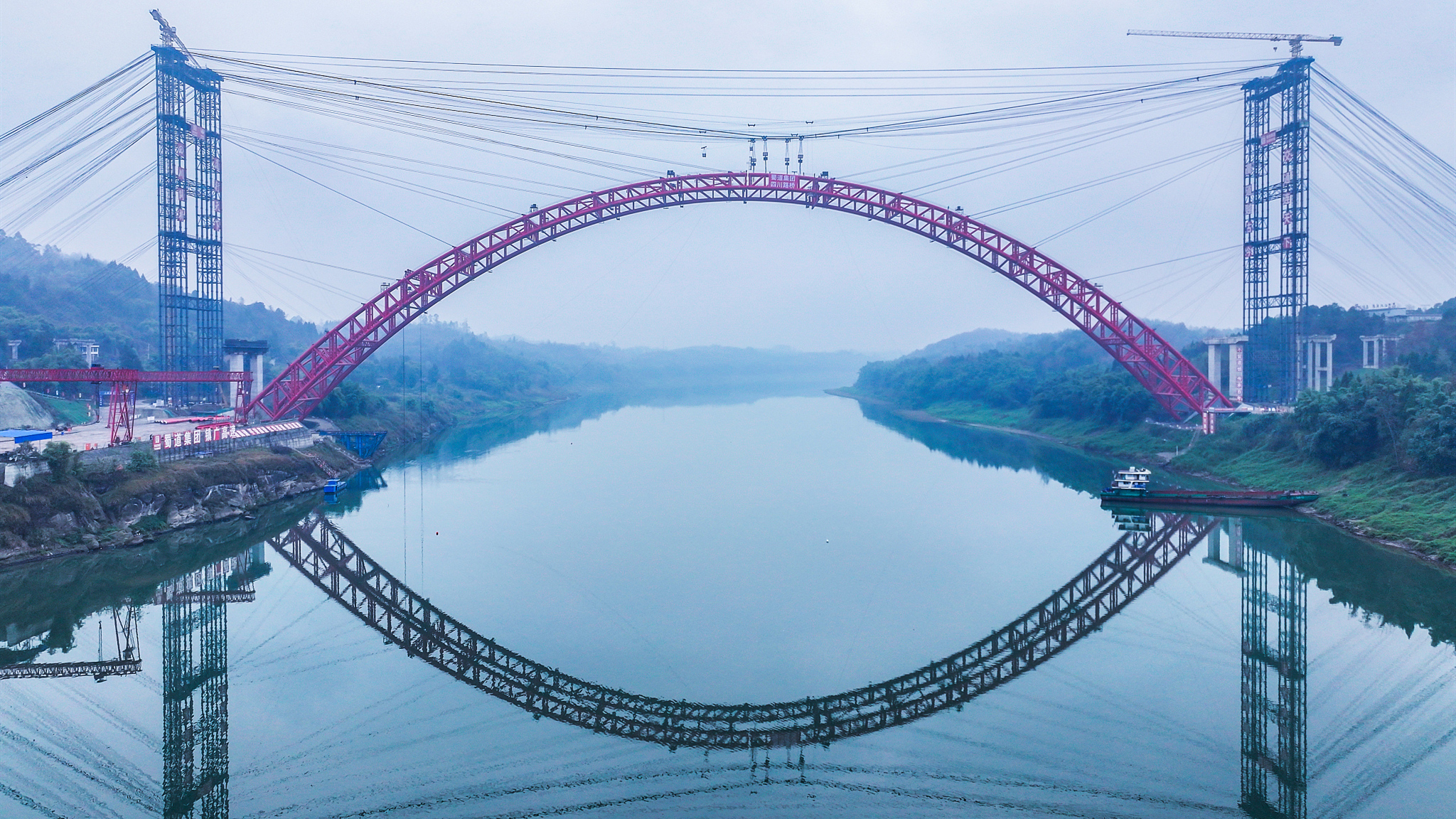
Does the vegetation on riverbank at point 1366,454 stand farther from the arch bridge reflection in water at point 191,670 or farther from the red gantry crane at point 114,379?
the red gantry crane at point 114,379

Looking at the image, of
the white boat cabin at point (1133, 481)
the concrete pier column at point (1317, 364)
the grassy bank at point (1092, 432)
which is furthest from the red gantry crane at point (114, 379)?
the concrete pier column at point (1317, 364)

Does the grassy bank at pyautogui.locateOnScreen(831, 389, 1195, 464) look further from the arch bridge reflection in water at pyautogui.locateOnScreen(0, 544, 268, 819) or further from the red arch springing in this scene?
the arch bridge reflection in water at pyautogui.locateOnScreen(0, 544, 268, 819)

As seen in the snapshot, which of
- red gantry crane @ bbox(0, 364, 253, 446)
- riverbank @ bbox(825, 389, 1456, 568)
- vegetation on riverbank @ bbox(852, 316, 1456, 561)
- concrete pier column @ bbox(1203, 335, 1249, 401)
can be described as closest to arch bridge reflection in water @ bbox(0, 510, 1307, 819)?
riverbank @ bbox(825, 389, 1456, 568)

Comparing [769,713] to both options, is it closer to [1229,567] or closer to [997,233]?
[1229,567]

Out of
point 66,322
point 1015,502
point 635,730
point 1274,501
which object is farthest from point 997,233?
point 66,322

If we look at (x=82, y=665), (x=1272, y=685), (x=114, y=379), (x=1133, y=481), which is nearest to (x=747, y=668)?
(x=1272, y=685)

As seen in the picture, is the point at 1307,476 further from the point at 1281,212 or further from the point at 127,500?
the point at 127,500
